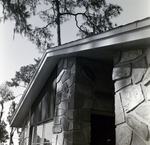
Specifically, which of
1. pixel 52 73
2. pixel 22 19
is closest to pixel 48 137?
pixel 52 73

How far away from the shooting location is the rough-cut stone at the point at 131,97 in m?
2.63

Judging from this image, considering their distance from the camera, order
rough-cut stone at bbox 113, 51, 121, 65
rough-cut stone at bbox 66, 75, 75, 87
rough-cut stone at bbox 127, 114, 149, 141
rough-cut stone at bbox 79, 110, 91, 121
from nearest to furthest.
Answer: rough-cut stone at bbox 127, 114, 149, 141
rough-cut stone at bbox 113, 51, 121, 65
rough-cut stone at bbox 79, 110, 91, 121
rough-cut stone at bbox 66, 75, 75, 87

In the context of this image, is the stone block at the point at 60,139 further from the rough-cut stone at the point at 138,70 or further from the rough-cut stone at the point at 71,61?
the rough-cut stone at the point at 138,70

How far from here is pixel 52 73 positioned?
16.2 ft

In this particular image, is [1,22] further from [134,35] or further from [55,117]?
[134,35]

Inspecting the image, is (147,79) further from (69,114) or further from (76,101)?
(69,114)

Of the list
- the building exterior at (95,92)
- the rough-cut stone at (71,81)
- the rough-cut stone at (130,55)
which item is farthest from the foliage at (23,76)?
the rough-cut stone at (130,55)

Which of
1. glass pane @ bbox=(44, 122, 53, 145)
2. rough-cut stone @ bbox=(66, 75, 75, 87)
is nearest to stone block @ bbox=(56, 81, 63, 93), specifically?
rough-cut stone @ bbox=(66, 75, 75, 87)

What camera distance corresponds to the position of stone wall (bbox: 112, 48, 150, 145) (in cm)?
252

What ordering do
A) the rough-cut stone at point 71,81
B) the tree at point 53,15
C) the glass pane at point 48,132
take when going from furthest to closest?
the tree at point 53,15
the glass pane at point 48,132
the rough-cut stone at point 71,81

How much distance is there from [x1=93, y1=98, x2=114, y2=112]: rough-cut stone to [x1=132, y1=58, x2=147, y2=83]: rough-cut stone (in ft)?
4.38

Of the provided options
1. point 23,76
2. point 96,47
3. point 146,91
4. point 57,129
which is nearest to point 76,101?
point 57,129

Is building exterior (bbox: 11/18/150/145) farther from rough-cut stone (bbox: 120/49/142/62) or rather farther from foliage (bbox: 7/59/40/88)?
foliage (bbox: 7/59/40/88)

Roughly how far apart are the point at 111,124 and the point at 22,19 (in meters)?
6.83
